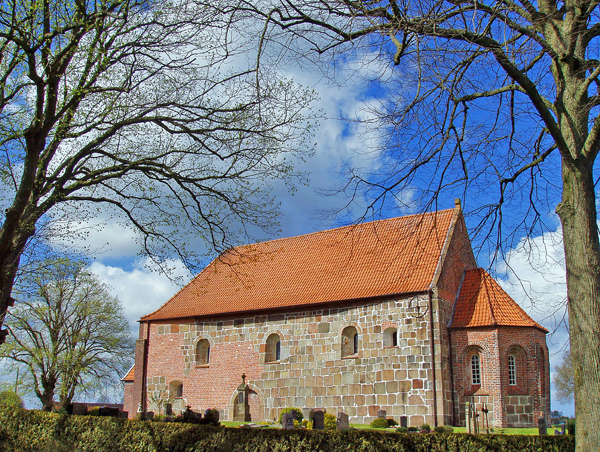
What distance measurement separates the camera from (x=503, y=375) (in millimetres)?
17062

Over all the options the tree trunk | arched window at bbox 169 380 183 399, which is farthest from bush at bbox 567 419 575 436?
arched window at bbox 169 380 183 399

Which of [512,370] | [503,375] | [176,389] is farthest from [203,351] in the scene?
[512,370]

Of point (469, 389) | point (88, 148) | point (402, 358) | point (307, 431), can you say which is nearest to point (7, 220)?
point (88, 148)

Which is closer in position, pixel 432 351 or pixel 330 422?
pixel 330 422

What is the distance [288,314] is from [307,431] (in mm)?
10101

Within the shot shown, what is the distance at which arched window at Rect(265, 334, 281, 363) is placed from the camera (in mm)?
20359

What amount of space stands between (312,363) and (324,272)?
3.61m

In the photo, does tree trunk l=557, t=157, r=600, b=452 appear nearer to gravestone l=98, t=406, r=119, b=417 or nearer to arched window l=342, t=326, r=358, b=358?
gravestone l=98, t=406, r=119, b=417

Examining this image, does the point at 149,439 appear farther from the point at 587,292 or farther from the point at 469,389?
the point at 469,389

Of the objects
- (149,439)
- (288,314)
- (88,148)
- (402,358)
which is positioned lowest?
(149,439)

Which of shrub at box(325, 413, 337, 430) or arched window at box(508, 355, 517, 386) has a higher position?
arched window at box(508, 355, 517, 386)

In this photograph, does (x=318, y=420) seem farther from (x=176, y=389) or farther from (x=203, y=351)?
(x=176, y=389)

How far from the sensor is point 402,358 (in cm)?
1748

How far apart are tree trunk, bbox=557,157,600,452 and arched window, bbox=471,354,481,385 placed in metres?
11.5
